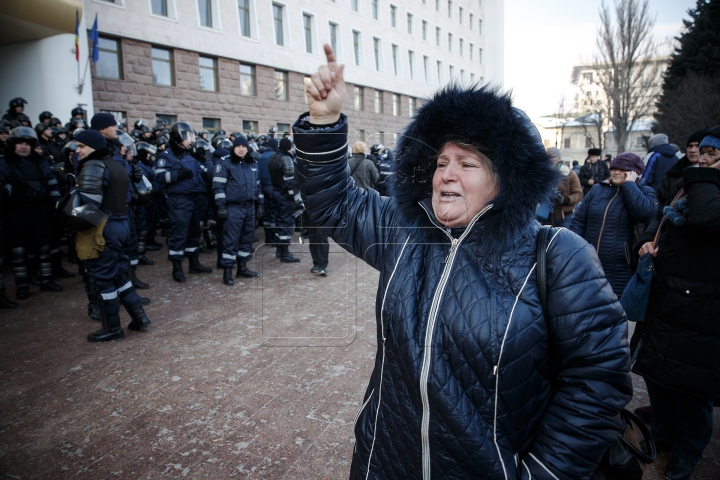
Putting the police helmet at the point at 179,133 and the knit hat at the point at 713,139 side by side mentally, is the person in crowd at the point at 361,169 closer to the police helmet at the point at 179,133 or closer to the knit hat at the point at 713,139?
the police helmet at the point at 179,133

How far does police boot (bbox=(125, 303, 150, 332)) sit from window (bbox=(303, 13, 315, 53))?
21.0 metres

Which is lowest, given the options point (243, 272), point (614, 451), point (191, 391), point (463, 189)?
point (191, 391)

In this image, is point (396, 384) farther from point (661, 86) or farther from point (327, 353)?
point (661, 86)

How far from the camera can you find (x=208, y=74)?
18.7 meters

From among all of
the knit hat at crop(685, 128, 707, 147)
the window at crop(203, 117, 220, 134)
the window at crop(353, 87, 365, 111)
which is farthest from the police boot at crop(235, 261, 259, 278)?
the window at crop(353, 87, 365, 111)

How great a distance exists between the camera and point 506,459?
4.60 ft

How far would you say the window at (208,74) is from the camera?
18.4 meters

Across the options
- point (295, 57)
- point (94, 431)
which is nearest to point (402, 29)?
point (295, 57)

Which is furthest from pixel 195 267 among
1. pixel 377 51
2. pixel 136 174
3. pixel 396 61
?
pixel 396 61

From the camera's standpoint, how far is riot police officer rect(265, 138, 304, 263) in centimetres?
830

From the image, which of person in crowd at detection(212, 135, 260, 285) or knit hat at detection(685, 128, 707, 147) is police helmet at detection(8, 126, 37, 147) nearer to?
person in crowd at detection(212, 135, 260, 285)

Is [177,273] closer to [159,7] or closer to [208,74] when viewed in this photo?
[208,74]

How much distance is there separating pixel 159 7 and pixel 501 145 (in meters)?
19.4

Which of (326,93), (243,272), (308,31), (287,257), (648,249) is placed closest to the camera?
(326,93)
